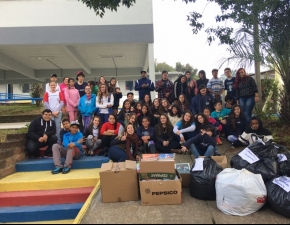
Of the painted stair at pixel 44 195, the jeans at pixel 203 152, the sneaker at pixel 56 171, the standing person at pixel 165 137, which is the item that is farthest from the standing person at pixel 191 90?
the sneaker at pixel 56 171

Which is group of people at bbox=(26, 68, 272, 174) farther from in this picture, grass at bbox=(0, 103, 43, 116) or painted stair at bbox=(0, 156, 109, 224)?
grass at bbox=(0, 103, 43, 116)

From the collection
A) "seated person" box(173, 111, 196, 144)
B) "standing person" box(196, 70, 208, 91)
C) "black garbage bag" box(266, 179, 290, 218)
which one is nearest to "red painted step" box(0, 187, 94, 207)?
"seated person" box(173, 111, 196, 144)

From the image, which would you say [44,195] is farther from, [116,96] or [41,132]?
[116,96]

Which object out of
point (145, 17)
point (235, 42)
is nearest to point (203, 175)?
point (235, 42)

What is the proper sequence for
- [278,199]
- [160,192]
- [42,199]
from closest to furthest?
[278,199], [160,192], [42,199]

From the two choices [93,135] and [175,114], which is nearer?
[93,135]

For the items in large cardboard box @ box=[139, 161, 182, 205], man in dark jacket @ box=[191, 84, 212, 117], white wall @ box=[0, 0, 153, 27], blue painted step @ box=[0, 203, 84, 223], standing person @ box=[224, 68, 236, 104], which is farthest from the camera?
white wall @ box=[0, 0, 153, 27]

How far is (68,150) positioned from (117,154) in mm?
1008

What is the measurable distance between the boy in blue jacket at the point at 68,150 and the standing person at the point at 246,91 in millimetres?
4286

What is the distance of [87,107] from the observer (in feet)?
23.2

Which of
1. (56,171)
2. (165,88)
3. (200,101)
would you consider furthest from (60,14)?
(56,171)

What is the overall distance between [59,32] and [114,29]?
75.6 inches

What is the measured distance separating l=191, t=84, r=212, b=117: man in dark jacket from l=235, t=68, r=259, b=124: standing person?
86 centimetres

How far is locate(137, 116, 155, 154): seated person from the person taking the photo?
6.15 metres
